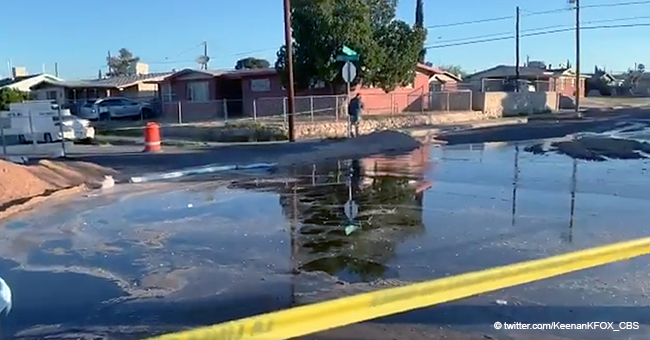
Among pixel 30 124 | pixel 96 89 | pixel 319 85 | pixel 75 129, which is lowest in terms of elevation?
pixel 75 129

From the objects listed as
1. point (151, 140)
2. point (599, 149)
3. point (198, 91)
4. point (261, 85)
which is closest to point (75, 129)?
point (151, 140)

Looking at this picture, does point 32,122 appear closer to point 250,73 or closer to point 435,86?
point 250,73

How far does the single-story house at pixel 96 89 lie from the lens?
5734 cm

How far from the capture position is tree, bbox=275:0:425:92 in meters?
39.8

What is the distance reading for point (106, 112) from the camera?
47594 mm

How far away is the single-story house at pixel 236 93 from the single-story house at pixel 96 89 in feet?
31.9

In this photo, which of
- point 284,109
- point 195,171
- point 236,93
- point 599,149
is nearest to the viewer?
point 195,171

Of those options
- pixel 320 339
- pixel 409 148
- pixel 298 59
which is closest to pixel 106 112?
pixel 298 59

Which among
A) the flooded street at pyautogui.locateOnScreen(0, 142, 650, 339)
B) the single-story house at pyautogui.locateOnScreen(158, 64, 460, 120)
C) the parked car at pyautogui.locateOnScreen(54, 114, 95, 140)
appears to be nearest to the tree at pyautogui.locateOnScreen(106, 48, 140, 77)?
the single-story house at pyautogui.locateOnScreen(158, 64, 460, 120)

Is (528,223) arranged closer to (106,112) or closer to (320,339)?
(320,339)

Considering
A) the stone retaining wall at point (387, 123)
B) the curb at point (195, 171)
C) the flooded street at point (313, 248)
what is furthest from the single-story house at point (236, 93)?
the flooded street at point (313, 248)

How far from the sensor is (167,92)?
49219 mm

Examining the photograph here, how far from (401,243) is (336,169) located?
10373 mm

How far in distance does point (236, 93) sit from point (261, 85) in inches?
132
